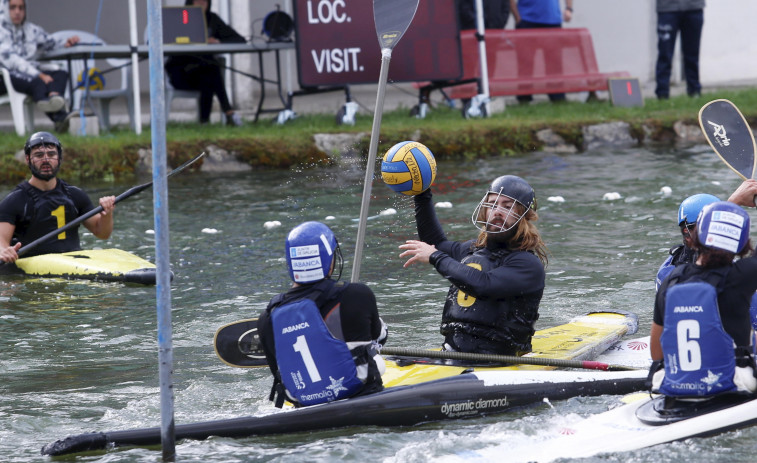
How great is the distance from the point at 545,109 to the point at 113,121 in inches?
236

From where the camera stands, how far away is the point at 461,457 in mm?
4391

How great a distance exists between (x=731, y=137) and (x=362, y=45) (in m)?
7.52

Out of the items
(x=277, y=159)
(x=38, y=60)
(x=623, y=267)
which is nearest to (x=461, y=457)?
(x=623, y=267)

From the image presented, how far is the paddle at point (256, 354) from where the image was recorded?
5207 mm

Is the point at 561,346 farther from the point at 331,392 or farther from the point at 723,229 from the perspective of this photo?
the point at 723,229

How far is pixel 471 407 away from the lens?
5.02 meters

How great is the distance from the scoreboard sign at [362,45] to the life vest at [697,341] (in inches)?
353

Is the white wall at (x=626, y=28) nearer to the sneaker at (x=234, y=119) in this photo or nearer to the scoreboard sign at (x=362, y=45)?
the sneaker at (x=234, y=119)

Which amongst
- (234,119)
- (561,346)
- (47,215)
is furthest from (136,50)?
(561,346)

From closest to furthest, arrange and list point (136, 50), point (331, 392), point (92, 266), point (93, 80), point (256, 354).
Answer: point (331, 392)
point (256, 354)
point (92, 266)
point (136, 50)
point (93, 80)

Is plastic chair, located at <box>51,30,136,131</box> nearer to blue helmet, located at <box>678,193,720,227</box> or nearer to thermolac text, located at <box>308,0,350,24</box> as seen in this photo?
thermolac text, located at <box>308,0,350,24</box>

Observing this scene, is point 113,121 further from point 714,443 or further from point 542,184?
point 714,443

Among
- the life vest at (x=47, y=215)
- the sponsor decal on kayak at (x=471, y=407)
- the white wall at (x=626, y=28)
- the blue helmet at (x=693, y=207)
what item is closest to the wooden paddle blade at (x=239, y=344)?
the sponsor decal on kayak at (x=471, y=407)

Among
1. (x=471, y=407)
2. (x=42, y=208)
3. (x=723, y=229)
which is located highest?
(x=723, y=229)
